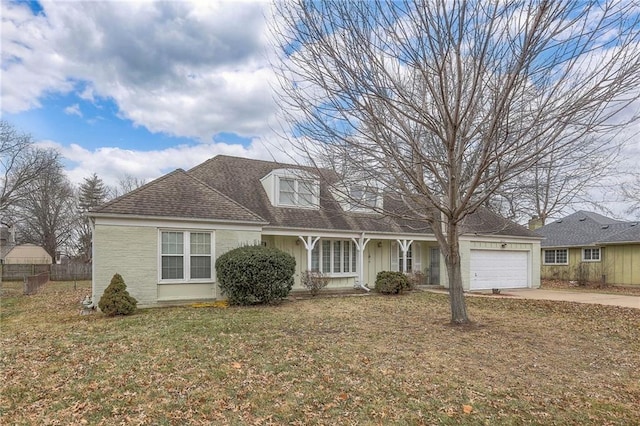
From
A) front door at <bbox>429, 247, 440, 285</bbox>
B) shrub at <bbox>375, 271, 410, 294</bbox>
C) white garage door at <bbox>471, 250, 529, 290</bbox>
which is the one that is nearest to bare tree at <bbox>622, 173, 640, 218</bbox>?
white garage door at <bbox>471, 250, 529, 290</bbox>

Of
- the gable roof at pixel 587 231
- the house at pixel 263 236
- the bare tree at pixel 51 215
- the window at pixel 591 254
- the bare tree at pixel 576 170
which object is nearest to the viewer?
the bare tree at pixel 576 170

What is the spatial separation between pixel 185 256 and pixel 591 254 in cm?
2396

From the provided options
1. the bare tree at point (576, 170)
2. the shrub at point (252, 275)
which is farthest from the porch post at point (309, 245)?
the bare tree at point (576, 170)

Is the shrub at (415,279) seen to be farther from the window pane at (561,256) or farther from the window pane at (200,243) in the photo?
the window pane at (561,256)

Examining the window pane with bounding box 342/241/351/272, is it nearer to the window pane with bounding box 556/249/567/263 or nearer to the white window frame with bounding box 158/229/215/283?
the white window frame with bounding box 158/229/215/283

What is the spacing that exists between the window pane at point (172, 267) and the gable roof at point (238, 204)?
4.64 feet

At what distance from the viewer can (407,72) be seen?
29.0 feet

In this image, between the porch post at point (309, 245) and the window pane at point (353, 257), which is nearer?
the porch post at point (309, 245)

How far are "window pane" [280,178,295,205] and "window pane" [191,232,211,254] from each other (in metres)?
A: 4.43

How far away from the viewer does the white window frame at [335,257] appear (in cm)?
1725

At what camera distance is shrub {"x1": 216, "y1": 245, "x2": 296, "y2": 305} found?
12156 mm

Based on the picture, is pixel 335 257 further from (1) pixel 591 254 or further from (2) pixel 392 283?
(1) pixel 591 254

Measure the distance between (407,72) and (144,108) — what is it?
A: 45.5 ft

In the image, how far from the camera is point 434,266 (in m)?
20.2
